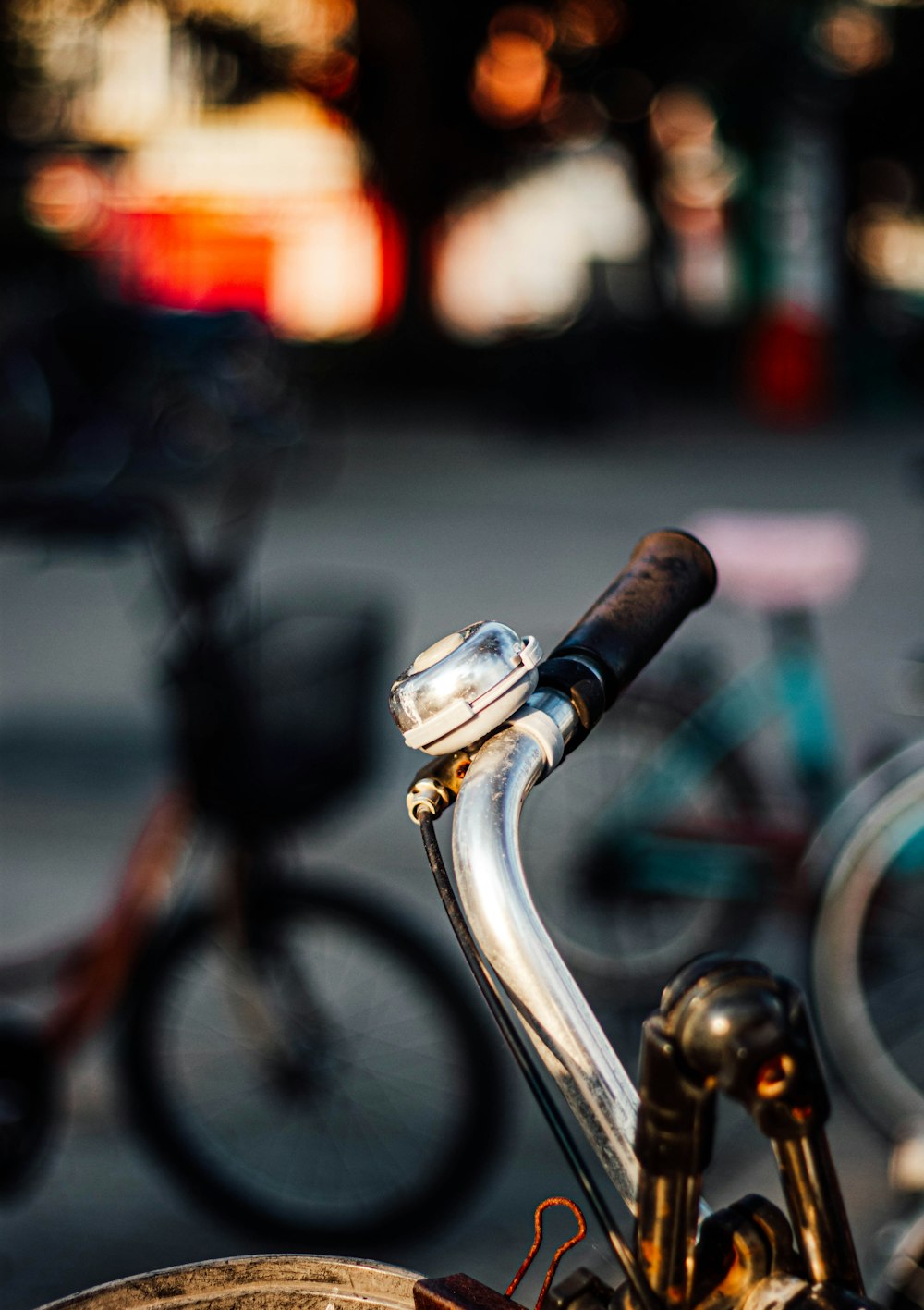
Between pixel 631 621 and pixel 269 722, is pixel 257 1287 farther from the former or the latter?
pixel 269 722

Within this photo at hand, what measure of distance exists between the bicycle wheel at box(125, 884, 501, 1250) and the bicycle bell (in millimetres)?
1736

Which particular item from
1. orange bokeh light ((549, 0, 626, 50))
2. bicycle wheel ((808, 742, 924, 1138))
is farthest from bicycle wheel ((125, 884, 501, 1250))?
orange bokeh light ((549, 0, 626, 50))

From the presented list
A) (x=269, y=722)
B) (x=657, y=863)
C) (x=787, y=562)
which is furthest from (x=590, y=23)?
(x=269, y=722)

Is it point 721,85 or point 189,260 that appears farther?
point 189,260

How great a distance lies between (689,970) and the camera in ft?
2.38

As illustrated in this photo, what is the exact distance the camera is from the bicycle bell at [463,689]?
858 millimetres

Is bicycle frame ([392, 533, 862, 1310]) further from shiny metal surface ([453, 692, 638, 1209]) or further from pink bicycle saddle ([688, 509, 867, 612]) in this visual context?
pink bicycle saddle ([688, 509, 867, 612])

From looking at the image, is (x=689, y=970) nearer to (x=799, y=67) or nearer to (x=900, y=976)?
(x=900, y=976)

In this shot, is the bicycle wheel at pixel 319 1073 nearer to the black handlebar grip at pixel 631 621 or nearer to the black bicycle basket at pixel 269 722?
the black bicycle basket at pixel 269 722

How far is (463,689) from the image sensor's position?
0.86 meters

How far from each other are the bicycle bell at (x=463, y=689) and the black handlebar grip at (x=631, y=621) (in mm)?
66

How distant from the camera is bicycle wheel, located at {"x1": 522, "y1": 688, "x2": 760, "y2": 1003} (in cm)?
355

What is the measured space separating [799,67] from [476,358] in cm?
418

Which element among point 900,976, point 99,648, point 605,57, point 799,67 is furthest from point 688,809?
point 605,57
